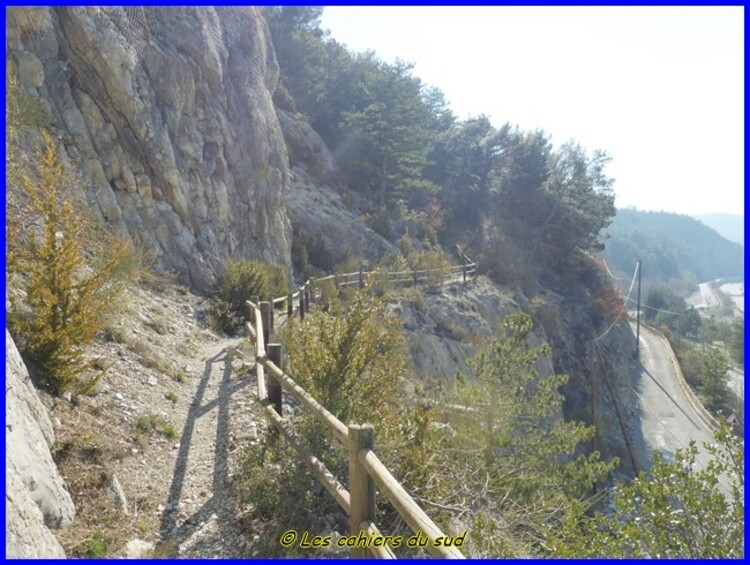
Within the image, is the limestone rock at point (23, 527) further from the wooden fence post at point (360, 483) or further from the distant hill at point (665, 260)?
the distant hill at point (665, 260)

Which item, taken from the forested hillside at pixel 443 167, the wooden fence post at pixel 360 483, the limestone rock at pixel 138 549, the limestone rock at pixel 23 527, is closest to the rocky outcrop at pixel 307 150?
the forested hillside at pixel 443 167

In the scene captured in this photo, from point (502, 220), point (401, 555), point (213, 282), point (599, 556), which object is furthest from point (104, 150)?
point (502, 220)

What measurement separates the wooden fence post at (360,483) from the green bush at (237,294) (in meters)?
9.19

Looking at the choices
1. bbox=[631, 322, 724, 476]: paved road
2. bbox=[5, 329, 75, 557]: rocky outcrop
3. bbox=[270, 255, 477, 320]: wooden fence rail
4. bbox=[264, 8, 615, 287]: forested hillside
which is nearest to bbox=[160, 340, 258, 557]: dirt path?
bbox=[5, 329, 75, 557]: rocky outcrop

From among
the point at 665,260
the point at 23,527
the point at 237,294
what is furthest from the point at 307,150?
the point at 665,260

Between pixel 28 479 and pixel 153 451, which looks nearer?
pixel 28 479

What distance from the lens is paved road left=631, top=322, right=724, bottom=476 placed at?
95.2 feet

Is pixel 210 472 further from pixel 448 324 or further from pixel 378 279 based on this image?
pixel 448 324

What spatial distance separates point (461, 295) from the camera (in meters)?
22.4

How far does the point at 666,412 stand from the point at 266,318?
33156mm

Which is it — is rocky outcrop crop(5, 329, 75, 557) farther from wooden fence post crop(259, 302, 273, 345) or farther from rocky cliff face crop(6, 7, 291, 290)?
rocky cliff face crop(6, 7, 291, 290)

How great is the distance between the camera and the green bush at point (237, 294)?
12.2m

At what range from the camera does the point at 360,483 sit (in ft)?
10.6

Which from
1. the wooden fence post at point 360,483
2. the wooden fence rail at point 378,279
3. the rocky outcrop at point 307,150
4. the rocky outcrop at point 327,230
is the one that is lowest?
the wooden fence post at point 360,483
